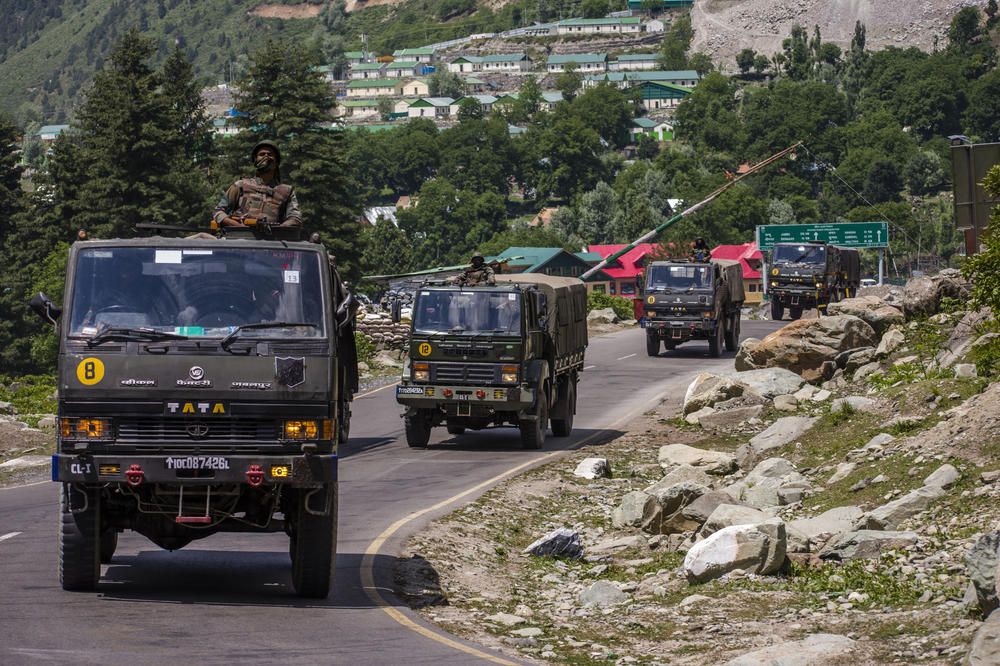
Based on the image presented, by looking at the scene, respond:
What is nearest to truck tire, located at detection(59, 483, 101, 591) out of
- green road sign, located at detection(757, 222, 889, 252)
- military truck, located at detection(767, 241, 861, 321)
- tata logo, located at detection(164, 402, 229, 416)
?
tata logo, located at detection(164, 402, 229, 416)

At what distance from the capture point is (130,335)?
35.7 ft

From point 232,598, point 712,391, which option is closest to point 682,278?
point 712,391

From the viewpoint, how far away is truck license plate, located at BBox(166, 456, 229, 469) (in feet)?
35.0

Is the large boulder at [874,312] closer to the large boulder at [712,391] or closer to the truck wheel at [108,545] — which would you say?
the large boulder at [712,391]

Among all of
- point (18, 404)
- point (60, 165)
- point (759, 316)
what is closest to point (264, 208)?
point (18, 404)

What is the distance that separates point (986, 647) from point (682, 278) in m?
33.3

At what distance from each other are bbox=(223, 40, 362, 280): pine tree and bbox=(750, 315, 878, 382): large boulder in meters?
27.0

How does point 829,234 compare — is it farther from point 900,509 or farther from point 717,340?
point 900,509

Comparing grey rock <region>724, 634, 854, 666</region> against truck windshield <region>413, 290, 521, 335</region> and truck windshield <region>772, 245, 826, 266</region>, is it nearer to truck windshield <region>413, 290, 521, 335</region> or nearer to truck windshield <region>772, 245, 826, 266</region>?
truck windshield <region>413, 290, 521, 335</region>

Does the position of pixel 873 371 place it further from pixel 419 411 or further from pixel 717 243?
pixel 717 243

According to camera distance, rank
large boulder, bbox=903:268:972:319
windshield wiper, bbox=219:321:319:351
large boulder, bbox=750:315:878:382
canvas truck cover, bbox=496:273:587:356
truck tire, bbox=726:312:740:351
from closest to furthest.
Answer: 1. windshield wiper, bbox=219:321:319:351
2. canvas truck cover, bbox=496:273:587:356
3. large boulder, bbox=903:268:972:319
4. large boulder, bbox=750:315:878:382
5. truck tire, bbox=726:312:740:351

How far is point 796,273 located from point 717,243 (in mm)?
115937

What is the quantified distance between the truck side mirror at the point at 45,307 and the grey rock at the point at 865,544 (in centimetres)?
723

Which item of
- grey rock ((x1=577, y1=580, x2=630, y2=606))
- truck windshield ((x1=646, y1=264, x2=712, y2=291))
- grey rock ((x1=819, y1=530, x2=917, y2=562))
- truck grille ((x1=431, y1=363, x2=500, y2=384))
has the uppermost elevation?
truck windshield ((x1=646, y1=264, x2=712, y2=291))
